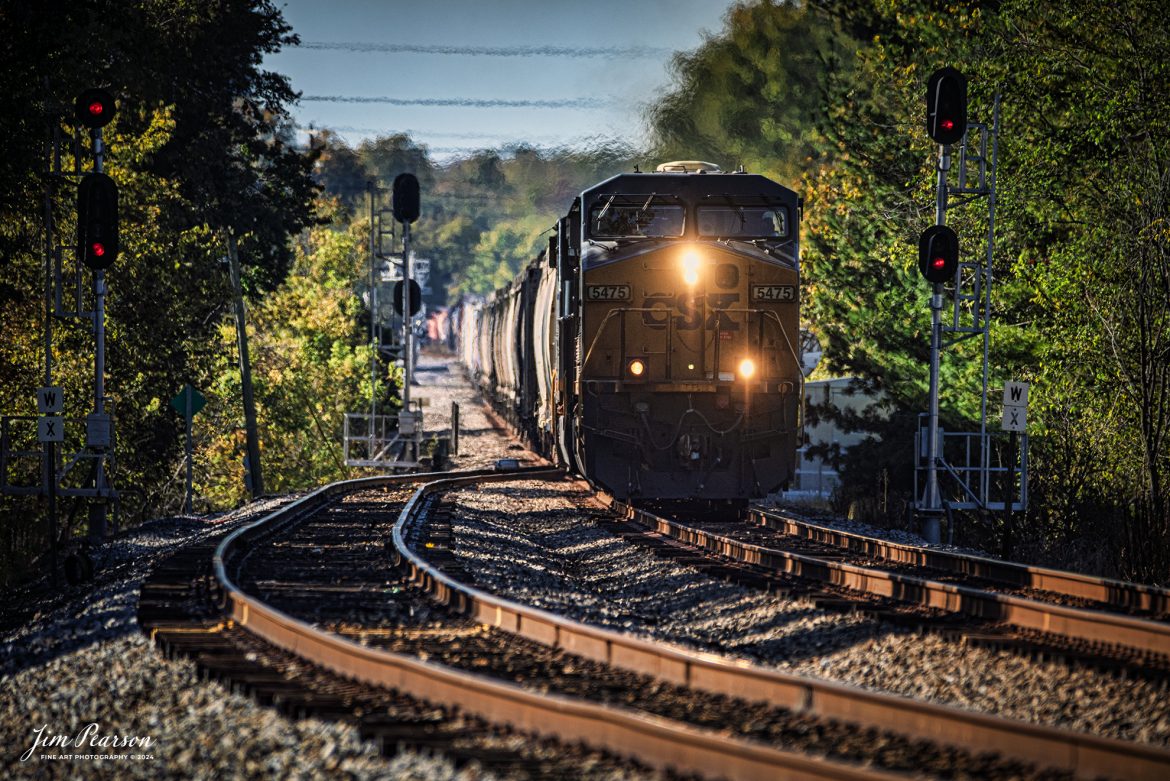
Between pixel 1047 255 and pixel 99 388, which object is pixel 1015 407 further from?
pixel 99 388

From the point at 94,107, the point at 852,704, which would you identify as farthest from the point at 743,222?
the point at 852,704

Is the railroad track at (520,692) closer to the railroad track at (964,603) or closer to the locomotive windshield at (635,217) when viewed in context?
the railroad track at (964,603)

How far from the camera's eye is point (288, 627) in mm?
9086

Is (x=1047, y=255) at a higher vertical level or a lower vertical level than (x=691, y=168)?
lower

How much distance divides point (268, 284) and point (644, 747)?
3342 cm

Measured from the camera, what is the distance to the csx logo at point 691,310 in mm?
17828

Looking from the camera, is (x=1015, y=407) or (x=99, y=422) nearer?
(x=1015, y=407)

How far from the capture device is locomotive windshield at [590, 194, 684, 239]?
59.6ft

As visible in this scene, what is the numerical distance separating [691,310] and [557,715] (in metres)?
11.8

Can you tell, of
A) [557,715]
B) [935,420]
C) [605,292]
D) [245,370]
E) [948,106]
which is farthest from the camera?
[245,370]

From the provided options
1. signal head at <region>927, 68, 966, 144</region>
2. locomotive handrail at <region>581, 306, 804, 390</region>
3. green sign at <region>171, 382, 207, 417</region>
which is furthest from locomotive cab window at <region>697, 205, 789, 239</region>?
green sign at <region>171, 382, 207, 417</region>

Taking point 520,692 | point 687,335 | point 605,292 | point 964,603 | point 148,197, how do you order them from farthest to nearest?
1. point 148,197
2. point 687,335
3. point 605,292
4. point 964,603
5. point 520,692

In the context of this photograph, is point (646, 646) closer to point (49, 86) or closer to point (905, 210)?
point (49, 86)

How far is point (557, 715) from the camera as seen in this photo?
21.0 ft
